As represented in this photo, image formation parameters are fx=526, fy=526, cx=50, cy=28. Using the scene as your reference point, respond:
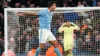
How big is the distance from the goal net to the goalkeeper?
0.37 feet

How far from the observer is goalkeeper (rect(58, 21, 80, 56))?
15195mm

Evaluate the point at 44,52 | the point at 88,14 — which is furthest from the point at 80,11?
the point at 44,52

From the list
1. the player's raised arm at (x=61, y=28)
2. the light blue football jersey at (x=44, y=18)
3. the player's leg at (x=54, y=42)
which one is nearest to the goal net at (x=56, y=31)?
the player's raised arm at (x=61, y=28)

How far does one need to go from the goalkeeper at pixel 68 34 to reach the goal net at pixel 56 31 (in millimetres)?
113

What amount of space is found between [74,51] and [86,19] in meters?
0.99

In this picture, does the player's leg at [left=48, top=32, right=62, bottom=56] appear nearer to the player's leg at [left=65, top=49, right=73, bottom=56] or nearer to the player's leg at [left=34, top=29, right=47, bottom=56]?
the player's leg at [left=34, top=29, right=47, bottom=56]

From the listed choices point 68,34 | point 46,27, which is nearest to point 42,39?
point 46,27

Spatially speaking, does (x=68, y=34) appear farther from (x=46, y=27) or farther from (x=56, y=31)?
(x=46, y=27)

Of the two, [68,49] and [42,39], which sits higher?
[42,39]

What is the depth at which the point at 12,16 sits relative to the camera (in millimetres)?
14859

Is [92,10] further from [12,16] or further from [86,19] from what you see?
[12,16]

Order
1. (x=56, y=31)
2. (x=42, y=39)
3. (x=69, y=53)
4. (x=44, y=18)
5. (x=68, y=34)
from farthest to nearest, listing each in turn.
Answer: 1. (x=68, y=34)
2. (x=56, y=31)
3. (x=69, y=53)
4. (x=42, y=39)
5. (x=44, y=18)

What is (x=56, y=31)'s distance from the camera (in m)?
15.3

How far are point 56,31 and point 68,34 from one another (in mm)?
419
